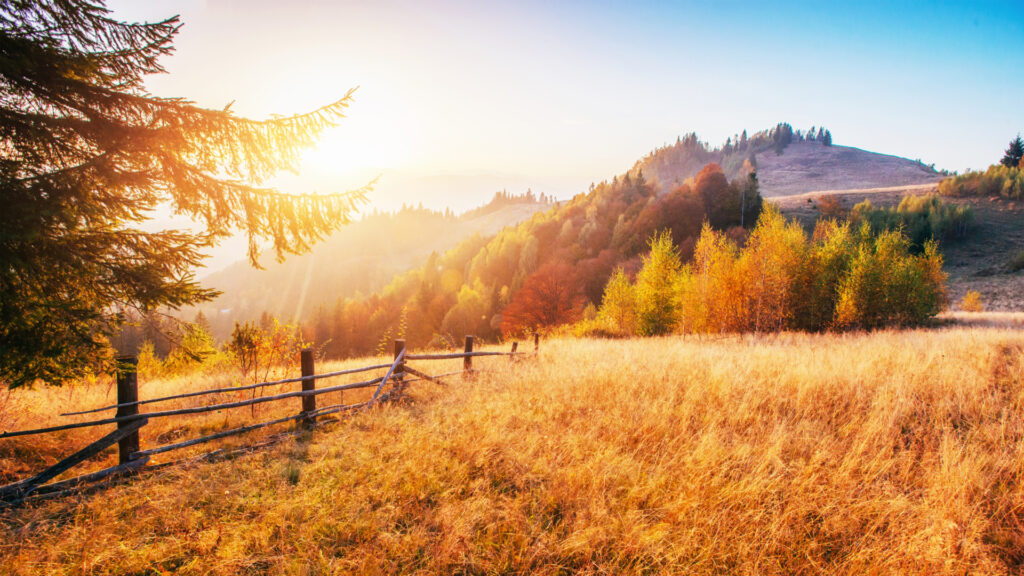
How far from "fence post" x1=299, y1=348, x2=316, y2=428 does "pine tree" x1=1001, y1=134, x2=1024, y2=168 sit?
452ft

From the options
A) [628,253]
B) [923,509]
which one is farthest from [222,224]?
[628,253]

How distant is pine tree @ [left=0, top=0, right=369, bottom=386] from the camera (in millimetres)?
3377

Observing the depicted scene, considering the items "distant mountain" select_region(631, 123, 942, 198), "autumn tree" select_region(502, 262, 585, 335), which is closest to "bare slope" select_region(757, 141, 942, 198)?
"distant mountain" select_region(631, 123, 942, 198)

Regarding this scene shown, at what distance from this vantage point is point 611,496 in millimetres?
3568

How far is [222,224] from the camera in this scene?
4531 mm

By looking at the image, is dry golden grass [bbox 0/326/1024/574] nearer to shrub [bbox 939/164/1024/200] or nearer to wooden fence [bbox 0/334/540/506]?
wooden fence [bbox 0/334/540/506]

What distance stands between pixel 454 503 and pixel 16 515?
4719 millimetres

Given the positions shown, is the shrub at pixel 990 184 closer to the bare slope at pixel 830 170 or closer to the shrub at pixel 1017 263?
the shrub at pixel 1017 263

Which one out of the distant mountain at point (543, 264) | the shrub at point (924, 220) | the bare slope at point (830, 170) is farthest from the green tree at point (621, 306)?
the bare slope at point (830, 170)

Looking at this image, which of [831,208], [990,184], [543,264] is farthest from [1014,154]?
[543,264]

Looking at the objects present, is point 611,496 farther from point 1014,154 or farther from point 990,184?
point 1014,154

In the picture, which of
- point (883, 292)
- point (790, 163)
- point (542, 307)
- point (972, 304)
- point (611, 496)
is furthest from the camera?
point (790, 163)

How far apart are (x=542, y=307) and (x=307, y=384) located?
3375 centimetres

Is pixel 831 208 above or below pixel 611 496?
above
